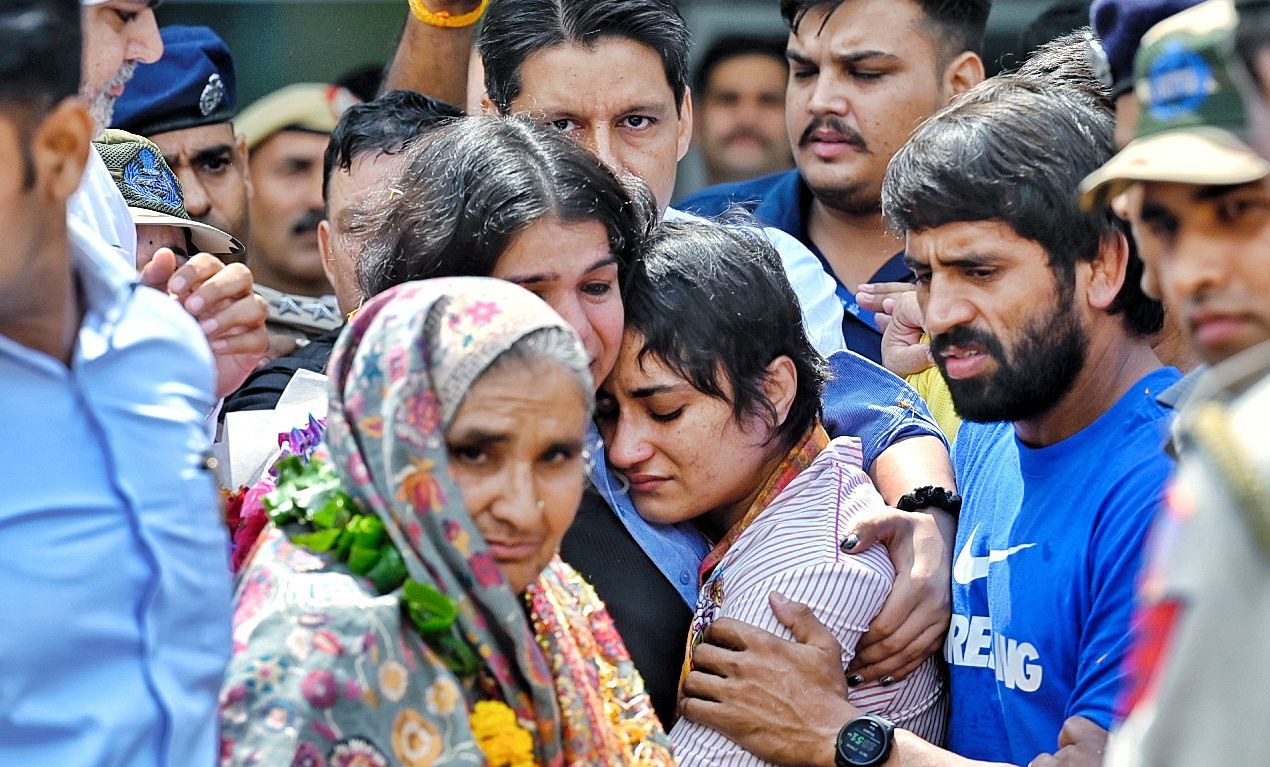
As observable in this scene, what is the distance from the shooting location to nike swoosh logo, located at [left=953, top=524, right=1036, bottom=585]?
119 inches

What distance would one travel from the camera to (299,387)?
345 centimetres

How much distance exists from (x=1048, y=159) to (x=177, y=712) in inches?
76.1

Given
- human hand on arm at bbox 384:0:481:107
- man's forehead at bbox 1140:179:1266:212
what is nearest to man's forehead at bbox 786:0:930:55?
human hand on arm at bbox 384:0:481:107

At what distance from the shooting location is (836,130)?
4422 millimetres

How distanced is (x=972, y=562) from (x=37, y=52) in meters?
1.94

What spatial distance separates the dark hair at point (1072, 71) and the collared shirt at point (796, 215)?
719 millimetres

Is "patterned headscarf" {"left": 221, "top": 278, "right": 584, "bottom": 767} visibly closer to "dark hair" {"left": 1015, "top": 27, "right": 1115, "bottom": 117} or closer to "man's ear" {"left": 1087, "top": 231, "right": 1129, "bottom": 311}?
"man's ear" {"left": 1087, "top": 231, "right": 1129, "bottom": 311}

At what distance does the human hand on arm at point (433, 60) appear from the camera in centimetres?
483

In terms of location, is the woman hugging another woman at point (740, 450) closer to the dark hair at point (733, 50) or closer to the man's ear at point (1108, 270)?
the man's ear at point (1108, 270)

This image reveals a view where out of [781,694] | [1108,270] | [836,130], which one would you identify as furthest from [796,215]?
[781,694]

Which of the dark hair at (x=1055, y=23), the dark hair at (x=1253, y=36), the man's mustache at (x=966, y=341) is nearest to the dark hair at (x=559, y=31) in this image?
the man's mustache at (x=966, y=341)

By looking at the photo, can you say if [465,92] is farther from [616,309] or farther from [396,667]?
[396,667]

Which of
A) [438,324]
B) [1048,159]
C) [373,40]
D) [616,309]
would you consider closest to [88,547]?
[438,324]

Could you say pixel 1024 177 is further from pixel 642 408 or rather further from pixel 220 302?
pixel 220 302
